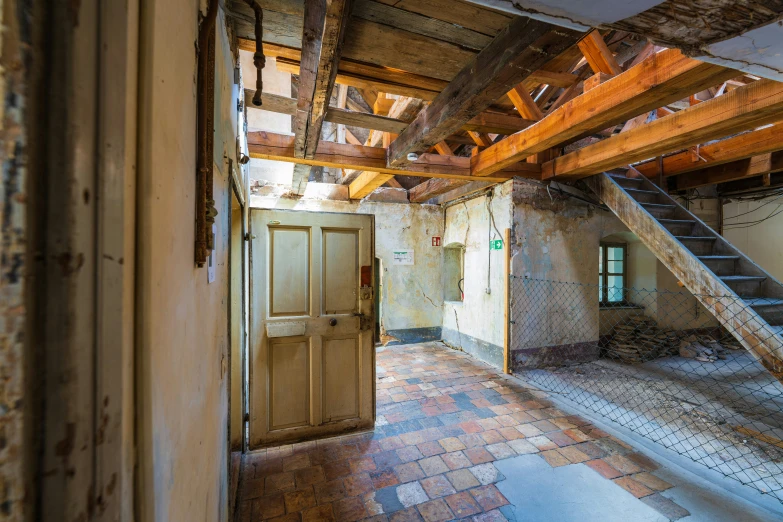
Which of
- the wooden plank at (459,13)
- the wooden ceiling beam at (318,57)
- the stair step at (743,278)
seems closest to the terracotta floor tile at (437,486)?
the wooden ceiling beam at (318,57)

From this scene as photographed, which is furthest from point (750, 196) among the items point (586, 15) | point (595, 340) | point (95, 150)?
point (95, 150)

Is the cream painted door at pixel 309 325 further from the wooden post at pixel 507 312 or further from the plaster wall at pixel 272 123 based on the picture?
the plaster wall at pixel 272 123

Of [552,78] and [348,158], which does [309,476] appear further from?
[552,78]

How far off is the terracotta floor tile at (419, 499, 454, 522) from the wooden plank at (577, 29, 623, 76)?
3254 millimetres

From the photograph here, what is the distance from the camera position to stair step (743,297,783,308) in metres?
2.83

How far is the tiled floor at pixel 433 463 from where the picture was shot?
73.5 inches

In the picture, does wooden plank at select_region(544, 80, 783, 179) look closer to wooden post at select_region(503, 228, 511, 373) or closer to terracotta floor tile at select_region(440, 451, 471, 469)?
wooden post at select_region(503, 228, 511, 373)

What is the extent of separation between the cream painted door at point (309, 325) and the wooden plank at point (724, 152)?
3.99 meters

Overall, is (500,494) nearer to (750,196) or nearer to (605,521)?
(605,521)

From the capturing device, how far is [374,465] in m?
2.26

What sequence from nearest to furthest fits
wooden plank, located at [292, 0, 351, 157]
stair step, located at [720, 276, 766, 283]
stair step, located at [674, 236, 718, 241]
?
wooden plank, located at [292, 0, 351, 157]
stair step, located at [720, 276, 766, 283]
stair step, located at [674, 236, 718, 241]

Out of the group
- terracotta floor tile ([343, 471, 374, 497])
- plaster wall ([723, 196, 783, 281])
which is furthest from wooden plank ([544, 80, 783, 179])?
plaster wall ([723, 196, 783, 281])

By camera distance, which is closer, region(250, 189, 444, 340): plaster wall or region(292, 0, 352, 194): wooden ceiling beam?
region(292, 0, 352, 194): wooden ceiling beam

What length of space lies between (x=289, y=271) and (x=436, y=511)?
1913 mm
